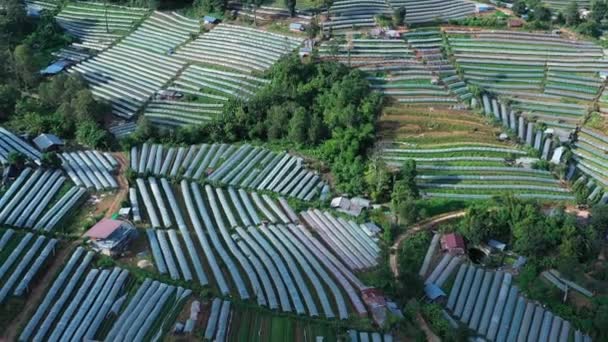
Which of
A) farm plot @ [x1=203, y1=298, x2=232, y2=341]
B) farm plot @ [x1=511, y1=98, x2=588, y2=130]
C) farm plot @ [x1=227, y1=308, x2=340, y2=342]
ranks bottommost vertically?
farm plot @ [x1=227, y1=308, x2=340, y2=342]

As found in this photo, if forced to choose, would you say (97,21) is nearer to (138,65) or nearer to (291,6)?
(138,65)

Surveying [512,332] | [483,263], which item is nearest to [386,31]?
[483,263]

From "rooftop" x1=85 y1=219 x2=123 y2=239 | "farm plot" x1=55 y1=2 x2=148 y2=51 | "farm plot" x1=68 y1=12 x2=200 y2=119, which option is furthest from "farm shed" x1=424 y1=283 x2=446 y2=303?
"farm plot" x1=55 y1=2 x2=148 y2=51

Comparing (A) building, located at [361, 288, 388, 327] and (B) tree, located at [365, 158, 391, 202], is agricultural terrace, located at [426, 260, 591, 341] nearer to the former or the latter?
(A) building, located at [361, 288, 388, 327]

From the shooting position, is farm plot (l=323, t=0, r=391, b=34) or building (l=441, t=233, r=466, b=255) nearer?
building (l=441, t=233, r=466, b=255)

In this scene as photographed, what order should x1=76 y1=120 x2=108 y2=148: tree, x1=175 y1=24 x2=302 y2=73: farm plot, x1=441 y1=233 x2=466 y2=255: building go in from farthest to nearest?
x1=175 y1=24 x2=302 y2=73: farm plot < x1=76 y1=120 x2=108 y2=148: tree < x1=441 y1=233 x2=466 y2=255: building

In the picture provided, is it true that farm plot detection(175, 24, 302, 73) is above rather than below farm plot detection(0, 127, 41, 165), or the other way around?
above
